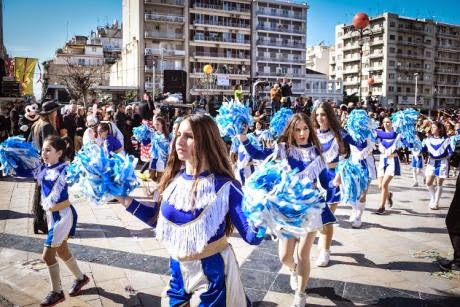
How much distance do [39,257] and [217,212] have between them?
373 cm

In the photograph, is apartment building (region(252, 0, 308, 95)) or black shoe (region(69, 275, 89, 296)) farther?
apartment building (region(252, 0, 308, 95))

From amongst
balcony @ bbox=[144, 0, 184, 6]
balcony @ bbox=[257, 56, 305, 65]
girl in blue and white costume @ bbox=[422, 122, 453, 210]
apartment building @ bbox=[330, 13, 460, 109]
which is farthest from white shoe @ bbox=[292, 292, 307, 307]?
apartment building @ bbox=[330, 13, 460, 109]

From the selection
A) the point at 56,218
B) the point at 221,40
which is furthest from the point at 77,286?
the point at 221,40

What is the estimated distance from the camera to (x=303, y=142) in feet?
13.1

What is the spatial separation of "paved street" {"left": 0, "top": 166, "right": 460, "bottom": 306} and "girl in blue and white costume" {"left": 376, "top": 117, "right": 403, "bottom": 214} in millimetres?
507

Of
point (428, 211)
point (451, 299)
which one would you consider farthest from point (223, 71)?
point (451, 299)

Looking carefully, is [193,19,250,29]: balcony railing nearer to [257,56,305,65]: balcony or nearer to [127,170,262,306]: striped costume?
[257,56,305,65]: balcony

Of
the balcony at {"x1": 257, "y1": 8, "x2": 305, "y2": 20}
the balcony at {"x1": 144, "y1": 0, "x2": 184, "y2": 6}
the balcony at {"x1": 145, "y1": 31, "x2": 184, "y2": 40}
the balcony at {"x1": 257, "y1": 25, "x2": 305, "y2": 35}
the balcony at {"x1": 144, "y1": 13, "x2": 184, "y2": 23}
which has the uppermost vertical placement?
the balcony at {"x1": 257, "y1": 8, "x2": 305, "y2": 20}

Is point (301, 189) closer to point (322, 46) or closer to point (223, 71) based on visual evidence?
point (223, 71)

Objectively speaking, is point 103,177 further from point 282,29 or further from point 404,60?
point 404,60

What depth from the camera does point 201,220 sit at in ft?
7.57

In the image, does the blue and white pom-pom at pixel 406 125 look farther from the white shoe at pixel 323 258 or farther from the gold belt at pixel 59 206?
the gold belt at pixel 59 206

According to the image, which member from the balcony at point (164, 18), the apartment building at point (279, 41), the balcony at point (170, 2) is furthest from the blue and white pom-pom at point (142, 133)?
the apartment building at point (279, 41)

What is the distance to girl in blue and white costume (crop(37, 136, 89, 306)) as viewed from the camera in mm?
3707
